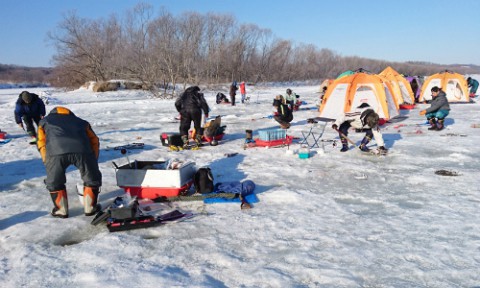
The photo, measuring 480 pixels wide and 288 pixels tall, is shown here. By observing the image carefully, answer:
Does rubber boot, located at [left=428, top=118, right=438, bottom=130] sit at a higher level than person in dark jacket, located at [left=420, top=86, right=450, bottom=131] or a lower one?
lower

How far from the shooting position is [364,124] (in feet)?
23.7

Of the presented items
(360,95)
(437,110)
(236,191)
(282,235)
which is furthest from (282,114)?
(282,235)

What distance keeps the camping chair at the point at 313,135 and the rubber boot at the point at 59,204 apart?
5.28 m

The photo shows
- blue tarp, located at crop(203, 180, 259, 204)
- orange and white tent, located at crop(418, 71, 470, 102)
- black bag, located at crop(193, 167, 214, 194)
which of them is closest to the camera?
blue tarp, located at crop(203, 180, 259, 204)

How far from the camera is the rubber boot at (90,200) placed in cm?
417

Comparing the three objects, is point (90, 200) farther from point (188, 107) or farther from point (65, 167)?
point (188, 107)

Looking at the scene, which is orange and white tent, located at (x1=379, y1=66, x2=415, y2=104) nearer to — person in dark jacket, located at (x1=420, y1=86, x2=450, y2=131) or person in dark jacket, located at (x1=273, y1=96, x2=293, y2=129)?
person in dark jacket, located at (x1=420, y1=86, x2=450, y2=131)

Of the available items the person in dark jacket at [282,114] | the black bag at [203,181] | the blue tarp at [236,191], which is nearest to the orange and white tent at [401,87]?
the person in dark jacket at [282,114]

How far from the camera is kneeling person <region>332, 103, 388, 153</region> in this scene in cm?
713

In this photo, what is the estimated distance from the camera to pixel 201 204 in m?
4.52

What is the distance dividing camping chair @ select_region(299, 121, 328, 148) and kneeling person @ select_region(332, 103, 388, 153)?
2.13 ft

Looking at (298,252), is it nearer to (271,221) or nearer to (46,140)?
(271,221)

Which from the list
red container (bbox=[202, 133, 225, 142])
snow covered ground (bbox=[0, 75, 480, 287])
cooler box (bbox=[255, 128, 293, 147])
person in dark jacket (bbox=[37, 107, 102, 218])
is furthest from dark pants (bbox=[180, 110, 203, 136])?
person in dark jacket (bbox=[37, 107, 102, 218])

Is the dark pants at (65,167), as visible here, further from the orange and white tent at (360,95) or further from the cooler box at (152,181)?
the orange and white tent at (360,95)
